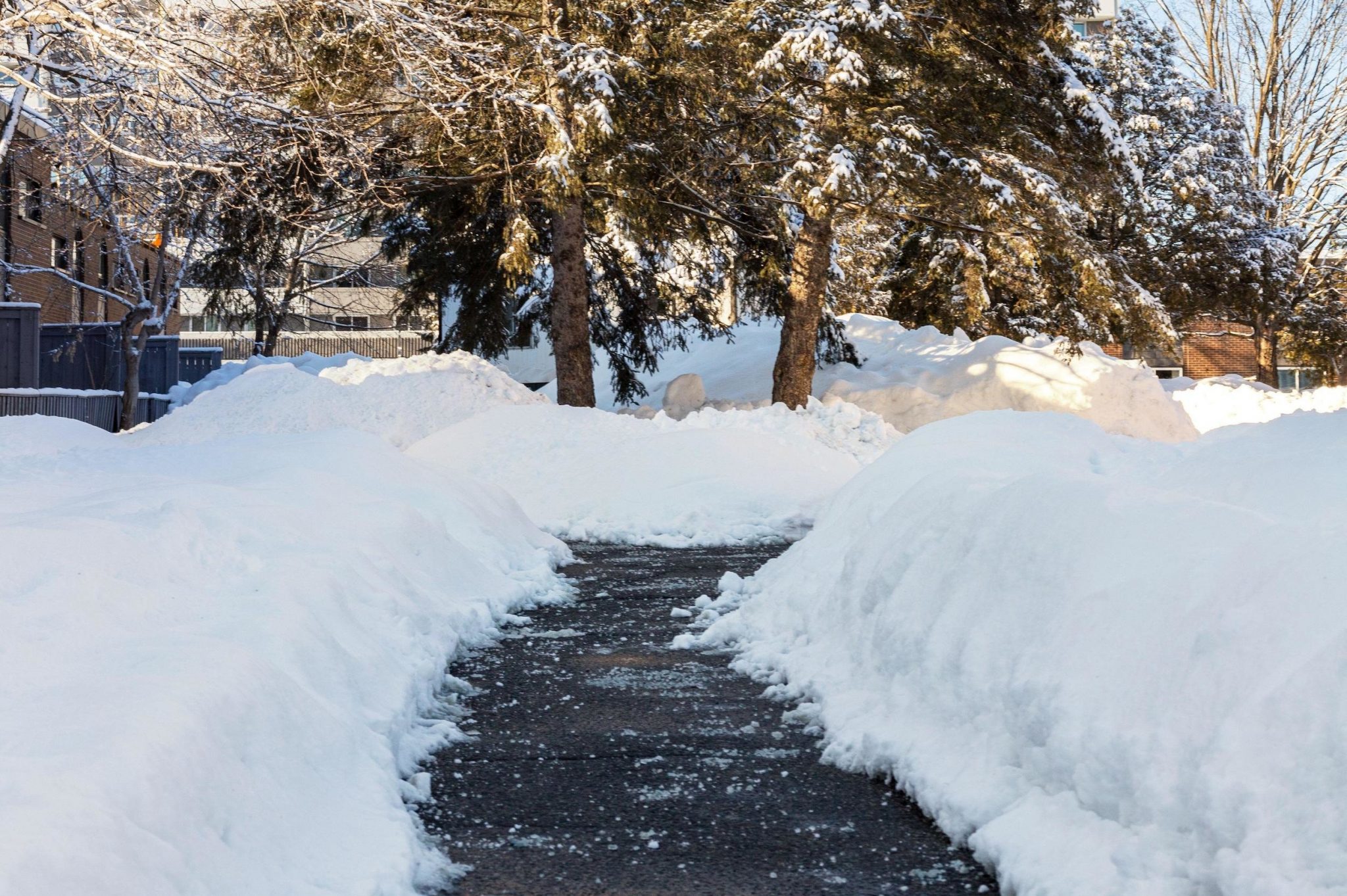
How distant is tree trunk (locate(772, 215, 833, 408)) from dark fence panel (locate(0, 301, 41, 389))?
10.7 meters

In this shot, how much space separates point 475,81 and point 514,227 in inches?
131

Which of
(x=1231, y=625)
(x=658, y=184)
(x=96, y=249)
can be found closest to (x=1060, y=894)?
(x=1231, y=625)

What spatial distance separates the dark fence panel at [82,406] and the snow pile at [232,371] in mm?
337

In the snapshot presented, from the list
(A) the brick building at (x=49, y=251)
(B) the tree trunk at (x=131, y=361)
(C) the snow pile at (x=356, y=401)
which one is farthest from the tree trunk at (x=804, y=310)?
(A) the brick building at (x=49, y=251)

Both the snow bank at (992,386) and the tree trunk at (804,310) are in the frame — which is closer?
the tree trunk at (804,310)

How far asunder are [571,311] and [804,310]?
146 inches

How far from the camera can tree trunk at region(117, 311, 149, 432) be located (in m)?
19.5

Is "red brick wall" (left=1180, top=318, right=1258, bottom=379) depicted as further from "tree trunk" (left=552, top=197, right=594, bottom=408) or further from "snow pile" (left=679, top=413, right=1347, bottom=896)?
"snow pile" (left=679, top=413, right=1347, bottom=896)

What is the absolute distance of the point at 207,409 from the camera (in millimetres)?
17062

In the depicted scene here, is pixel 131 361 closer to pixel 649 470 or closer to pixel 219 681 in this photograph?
pixel 649 470

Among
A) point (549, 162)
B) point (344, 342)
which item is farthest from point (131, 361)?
point (344, 342)

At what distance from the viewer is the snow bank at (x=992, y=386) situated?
19.8 meters

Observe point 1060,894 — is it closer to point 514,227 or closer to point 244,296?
point 514,227

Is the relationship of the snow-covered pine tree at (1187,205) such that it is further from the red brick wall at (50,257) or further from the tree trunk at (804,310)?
the red brick wall at (50,257)
